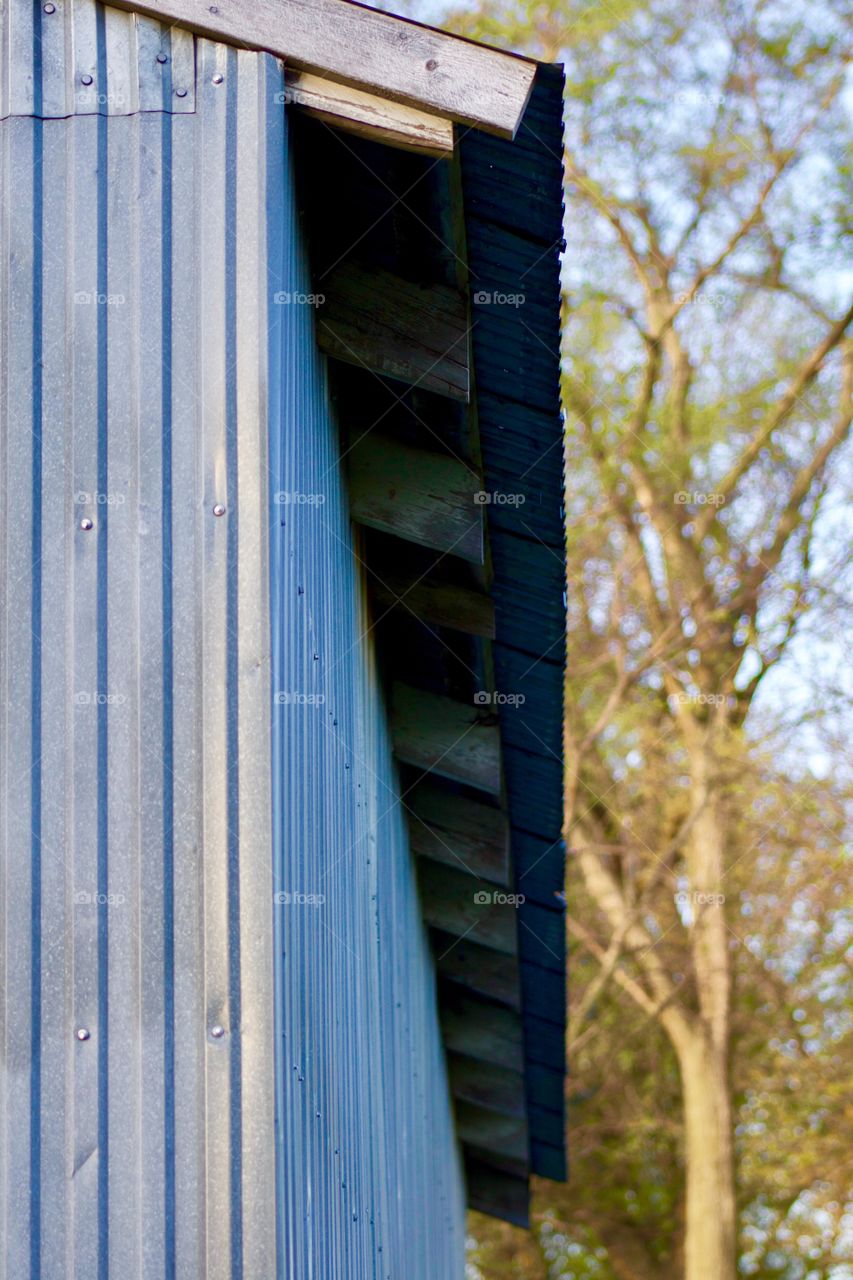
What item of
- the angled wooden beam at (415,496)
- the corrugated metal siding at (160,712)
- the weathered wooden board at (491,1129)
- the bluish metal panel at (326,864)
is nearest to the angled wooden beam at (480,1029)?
the weathered wooden board at (491,1129)

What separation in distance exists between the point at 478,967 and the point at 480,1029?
0.73m

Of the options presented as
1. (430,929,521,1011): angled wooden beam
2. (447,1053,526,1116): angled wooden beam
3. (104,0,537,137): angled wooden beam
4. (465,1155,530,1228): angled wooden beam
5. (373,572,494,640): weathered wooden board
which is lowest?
(465,1155,530,1228): angled wooden beam

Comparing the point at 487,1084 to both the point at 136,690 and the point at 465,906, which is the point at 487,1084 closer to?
the point at 465,906

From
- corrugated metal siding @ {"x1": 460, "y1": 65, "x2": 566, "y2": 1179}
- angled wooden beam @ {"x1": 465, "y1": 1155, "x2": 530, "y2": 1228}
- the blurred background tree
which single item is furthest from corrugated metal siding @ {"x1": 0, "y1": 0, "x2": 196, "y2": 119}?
the blurred background tree

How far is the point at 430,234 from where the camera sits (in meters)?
3.72

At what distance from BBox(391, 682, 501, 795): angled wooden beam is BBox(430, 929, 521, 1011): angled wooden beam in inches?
68.3

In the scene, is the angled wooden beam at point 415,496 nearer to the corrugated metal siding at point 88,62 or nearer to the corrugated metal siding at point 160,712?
the corrugated metal siding at point 160,712

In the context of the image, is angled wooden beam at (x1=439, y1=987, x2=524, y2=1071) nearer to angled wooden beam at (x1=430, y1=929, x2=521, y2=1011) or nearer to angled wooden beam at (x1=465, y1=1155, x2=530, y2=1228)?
angled wooden beam at (x1=430, y1=929, x2=521, y2=1011)

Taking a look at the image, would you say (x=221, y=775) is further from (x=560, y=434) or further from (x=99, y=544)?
(x=560, y=434)

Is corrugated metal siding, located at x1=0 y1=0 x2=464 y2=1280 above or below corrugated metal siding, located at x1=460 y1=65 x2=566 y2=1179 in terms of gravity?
below

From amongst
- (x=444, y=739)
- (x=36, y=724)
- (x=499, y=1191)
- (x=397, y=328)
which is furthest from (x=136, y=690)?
(x=499, y=1191)

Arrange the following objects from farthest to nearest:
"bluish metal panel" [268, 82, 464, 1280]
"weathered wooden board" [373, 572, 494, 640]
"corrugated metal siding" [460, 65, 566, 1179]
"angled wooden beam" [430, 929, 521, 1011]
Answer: "angled wooden beam" [430, 929, 521, 1011] < "weathered wooden board" [373, 572, 494, 640] < "corrugated metal siding" [460, 65, 566, 1179] < "bluish metal panel" [268, 82, 464, 1280]

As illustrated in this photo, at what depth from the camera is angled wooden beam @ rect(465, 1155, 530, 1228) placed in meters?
10.0

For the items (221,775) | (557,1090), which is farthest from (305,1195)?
(557,1090)
